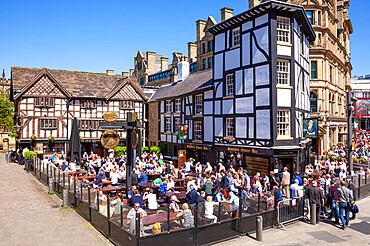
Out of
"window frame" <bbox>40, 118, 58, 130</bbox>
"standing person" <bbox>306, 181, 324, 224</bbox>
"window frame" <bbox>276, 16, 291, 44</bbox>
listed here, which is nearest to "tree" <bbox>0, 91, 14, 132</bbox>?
"window frame" <bbox>40, 118, 58, 130</bbox>

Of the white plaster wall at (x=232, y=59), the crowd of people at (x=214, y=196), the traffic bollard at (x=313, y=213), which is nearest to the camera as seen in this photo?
the crowd of people at (x=214, y=196)

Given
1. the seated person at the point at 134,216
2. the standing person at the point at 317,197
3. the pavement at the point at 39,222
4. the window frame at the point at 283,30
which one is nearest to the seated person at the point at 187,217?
the seated person at the point at 134,216

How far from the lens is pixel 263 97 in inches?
802

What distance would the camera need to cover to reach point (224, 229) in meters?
10.2

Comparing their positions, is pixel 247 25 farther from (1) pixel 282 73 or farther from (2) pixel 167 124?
(2) pixel 167 124

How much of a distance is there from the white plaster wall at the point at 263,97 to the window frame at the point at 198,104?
24.4ft

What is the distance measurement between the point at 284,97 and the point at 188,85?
14252 millimetres

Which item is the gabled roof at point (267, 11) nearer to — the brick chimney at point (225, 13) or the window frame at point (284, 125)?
the window frame at point (284, 125)

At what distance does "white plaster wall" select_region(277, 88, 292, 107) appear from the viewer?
789 inches

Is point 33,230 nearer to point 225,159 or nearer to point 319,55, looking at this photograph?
point 225,159

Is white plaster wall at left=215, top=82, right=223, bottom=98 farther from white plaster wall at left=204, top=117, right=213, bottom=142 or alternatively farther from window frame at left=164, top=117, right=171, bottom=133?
window frame at left=164, top=117, right=171, bottom=133

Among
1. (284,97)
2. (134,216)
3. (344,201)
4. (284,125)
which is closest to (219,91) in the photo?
(284,97)

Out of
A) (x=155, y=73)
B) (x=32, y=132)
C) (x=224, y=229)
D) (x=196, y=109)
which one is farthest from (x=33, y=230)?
(x=155, y=73)

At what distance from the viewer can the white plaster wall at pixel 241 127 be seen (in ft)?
70.9
